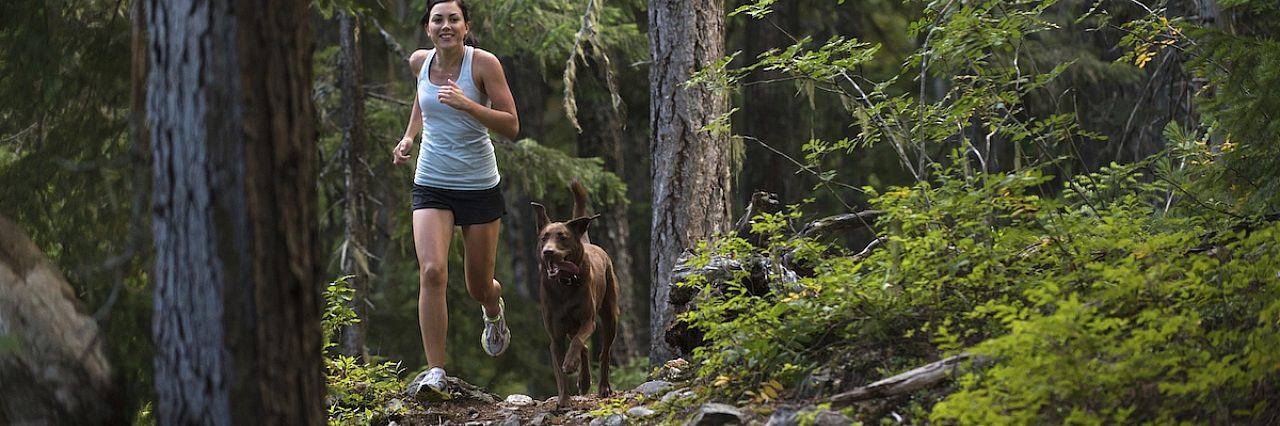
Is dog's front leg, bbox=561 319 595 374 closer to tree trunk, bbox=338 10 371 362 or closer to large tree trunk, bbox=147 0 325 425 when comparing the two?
large tree trunk, bbox=147 0 325 425

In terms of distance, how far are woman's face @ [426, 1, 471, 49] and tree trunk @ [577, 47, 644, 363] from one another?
8270 mm

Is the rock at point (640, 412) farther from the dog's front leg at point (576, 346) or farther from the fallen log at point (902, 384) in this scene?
the fallen log at point (902, 384)

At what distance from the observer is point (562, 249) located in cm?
762

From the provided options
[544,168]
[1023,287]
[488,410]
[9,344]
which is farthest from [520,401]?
[544,168]

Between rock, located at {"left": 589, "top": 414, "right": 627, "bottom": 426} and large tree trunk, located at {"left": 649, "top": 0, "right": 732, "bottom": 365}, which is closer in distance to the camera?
rock, located at {"left": 589, "top": 414, "right": 627, "bottom": 426}

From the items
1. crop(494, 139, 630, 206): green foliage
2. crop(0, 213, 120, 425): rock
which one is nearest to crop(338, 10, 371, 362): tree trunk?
crop(494, 139, 630, 206): green foliage

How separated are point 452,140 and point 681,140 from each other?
95.6 inches

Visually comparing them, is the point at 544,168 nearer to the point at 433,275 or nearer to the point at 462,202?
the point at 462,202

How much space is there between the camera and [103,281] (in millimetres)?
5371

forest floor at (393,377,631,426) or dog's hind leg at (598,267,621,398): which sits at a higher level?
dog's hind leg at (598,267,621,398)

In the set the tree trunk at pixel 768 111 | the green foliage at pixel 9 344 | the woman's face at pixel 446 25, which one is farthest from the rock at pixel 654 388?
the tree trunk at pixel 768 111

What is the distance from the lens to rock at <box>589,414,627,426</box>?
21.2 ft

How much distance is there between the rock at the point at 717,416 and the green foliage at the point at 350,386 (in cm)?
209

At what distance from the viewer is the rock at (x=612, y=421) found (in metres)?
6.47
